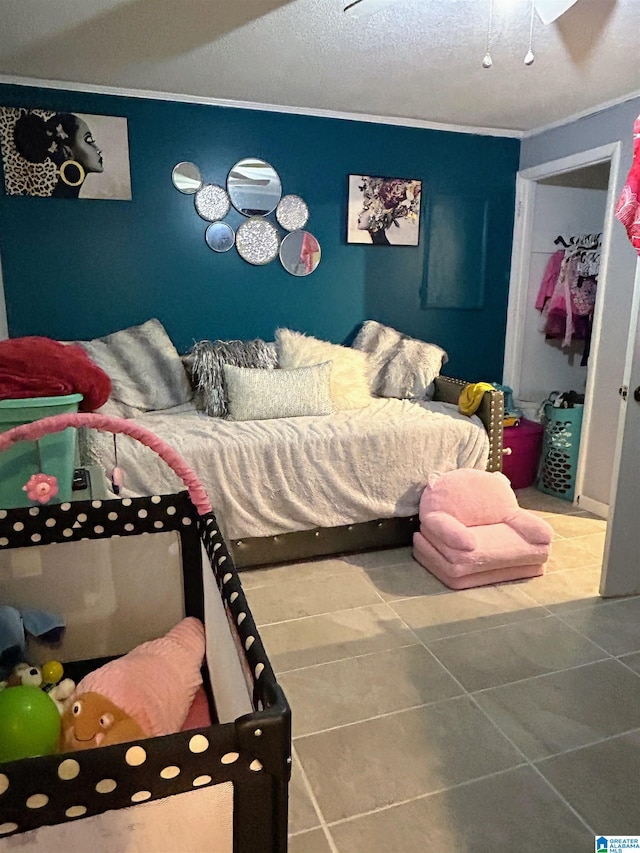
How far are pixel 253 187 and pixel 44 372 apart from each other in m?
2.40

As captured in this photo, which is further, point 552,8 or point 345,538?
point 345,538

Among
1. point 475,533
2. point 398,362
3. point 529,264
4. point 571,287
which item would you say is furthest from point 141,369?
point 571,287

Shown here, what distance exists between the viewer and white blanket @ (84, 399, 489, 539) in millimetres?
2623

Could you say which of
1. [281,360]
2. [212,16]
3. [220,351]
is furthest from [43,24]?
[281,360]

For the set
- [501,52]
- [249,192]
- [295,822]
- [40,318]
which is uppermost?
[501,52]

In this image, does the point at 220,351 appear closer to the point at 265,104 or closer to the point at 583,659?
the point at 265,104

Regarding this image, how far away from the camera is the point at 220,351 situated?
329cm

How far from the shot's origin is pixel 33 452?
1.38 meters

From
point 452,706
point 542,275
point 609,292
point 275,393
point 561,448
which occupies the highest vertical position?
point 542,275

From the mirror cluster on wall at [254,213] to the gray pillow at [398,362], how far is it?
0.59 meters

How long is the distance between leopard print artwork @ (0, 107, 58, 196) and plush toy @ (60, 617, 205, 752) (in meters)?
2.65

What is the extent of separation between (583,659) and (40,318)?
2994 mm

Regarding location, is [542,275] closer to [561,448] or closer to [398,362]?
[561,448]

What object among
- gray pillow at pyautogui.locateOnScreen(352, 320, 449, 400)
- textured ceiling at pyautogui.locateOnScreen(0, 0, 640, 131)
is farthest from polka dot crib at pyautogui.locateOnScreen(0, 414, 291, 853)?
gray pillow at pyautogui.locateOnScreen(352, 320, 449, 400)
